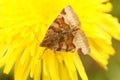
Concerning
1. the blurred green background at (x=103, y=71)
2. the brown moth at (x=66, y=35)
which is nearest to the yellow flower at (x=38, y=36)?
the brown moth at (x=66, y=35)

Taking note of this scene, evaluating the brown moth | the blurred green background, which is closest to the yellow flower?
the brown moth

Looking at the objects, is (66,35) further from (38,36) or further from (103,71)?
(103,71)

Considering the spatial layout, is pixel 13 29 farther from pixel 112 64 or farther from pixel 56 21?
pixel 112 64

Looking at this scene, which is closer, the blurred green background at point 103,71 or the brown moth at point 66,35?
the brown moth at point 66,35

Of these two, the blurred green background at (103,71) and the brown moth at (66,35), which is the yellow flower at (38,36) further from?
the blurred green background at (103,71)

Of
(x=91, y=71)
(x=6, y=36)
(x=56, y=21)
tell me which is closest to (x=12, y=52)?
(x=6, y=36)

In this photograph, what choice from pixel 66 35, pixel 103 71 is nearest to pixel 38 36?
pixel 66 35
